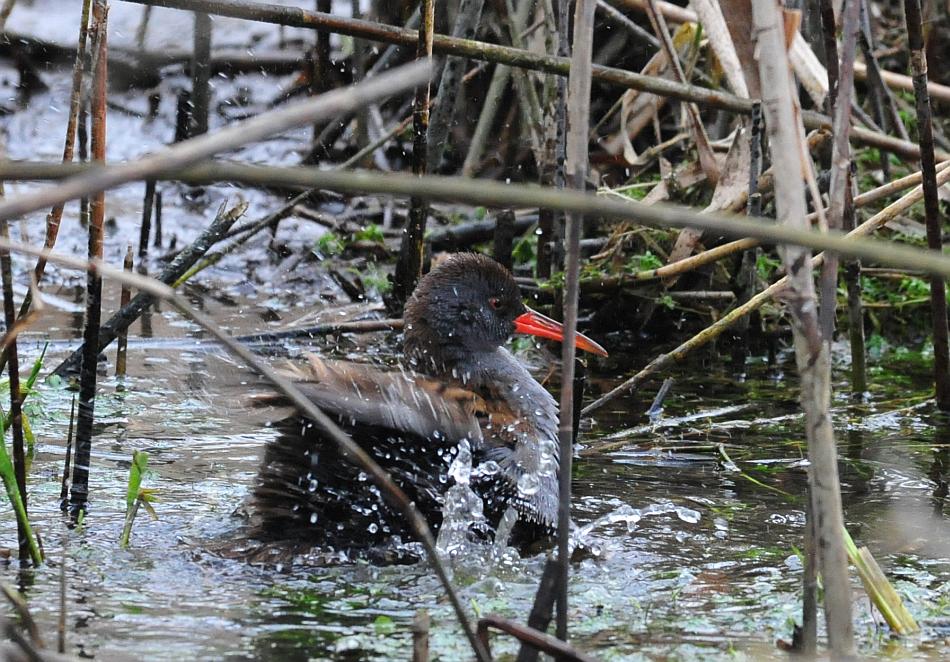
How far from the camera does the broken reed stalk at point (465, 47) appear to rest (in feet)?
14.1

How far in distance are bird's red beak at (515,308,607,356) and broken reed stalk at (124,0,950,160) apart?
849mm

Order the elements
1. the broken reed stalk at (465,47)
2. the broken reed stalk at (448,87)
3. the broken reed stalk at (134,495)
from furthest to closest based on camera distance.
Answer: the broken reed stalk at (448,87) < the broken reed stalk at (465,47) < the broken reed stalk at (134,495)

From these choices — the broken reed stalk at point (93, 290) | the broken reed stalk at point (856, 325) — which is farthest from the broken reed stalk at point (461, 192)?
the broken reed stalk at point (856, 325)

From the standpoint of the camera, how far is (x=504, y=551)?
3.41 metres

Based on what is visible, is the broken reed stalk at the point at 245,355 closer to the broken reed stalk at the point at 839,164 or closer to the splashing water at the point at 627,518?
the broken reed stalk at the point at 839,164

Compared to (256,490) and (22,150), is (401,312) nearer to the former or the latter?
(256,490)

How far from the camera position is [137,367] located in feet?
16.9

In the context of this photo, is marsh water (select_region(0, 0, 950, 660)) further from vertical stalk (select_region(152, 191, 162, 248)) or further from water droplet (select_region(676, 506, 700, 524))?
vertical stalk (select_region(152, 191, 162, 248))

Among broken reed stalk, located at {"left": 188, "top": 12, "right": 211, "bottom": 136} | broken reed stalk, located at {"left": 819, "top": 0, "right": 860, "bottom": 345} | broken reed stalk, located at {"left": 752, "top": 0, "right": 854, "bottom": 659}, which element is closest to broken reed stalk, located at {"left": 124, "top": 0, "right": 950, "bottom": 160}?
broken reed stalk, located at {"left": 819, "top": 0, "right": 860, "bottom": 345}

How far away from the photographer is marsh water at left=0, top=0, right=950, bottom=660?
2.75 meters

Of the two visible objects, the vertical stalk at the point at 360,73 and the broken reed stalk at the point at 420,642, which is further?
the vertical stalk at the point at 360,73

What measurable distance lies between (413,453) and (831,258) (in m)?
1.41

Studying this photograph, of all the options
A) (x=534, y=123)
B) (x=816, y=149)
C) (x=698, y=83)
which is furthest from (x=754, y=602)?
(x=698, y=83)

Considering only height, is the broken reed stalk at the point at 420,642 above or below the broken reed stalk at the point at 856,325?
below
